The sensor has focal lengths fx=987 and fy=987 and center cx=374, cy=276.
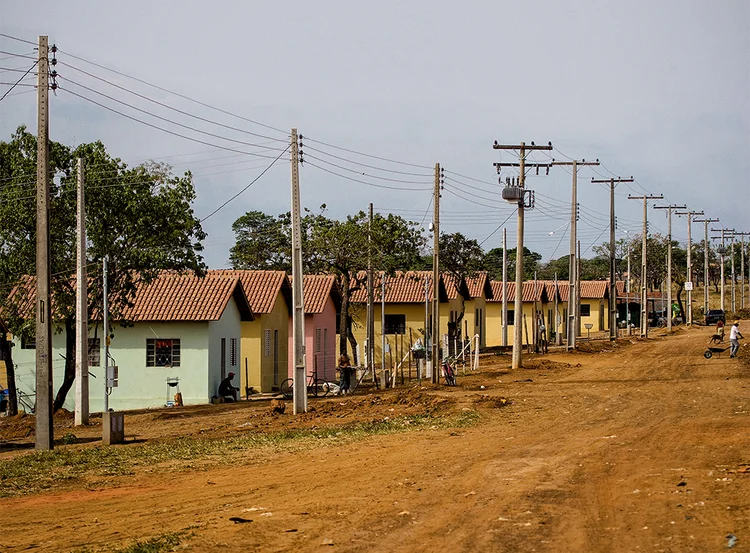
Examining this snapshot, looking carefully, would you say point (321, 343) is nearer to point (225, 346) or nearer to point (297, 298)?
point (225, 346)

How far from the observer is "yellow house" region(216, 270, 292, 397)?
137 ft

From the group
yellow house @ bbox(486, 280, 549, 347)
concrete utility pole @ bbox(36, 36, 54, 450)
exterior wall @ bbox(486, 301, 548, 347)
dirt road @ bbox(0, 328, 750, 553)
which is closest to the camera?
dirt road @ bbox(0, 328, 750, 553)

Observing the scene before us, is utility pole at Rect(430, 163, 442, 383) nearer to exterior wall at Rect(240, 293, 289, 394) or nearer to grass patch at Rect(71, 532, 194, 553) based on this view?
exterior wall at Rect(240, 293, 289, 394)

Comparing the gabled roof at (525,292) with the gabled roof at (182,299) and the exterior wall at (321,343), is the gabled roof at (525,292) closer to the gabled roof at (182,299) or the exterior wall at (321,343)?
the exterior wall at (321,343)

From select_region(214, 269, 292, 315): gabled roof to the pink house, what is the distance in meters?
1.16

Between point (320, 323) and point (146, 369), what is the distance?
11.4 metres

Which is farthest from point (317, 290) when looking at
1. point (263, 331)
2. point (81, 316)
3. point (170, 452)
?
point (170, 452)

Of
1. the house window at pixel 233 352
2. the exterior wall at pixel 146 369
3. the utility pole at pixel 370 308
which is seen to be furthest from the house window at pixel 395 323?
the exterior wall at pixel 146 369

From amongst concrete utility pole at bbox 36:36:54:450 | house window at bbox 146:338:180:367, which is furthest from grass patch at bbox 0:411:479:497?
house window at bbox 146:338:180:367

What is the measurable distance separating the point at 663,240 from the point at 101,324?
7192 cm

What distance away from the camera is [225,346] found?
38.7m

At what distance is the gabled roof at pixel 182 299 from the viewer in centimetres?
3594

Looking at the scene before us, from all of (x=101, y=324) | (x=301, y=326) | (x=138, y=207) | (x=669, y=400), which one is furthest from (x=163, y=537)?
(x=101, y=324)

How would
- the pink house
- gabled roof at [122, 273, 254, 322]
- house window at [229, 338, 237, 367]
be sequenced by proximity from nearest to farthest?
gabled roof at [122, 273, 254, 322] → house window at [229, 338, 237, 367] → the pink house
